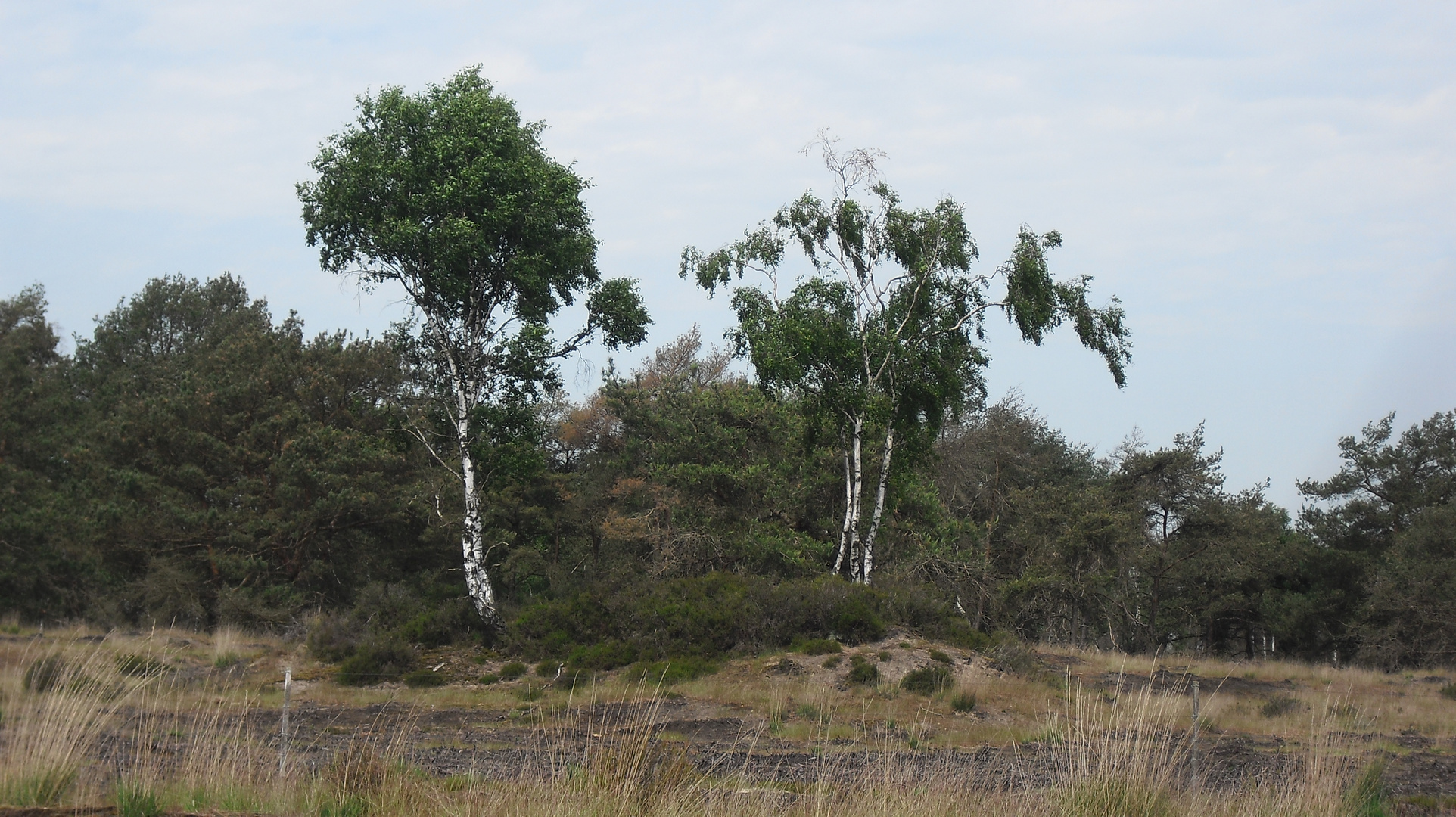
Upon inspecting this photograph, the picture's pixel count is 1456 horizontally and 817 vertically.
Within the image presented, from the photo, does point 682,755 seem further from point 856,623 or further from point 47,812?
point 856,623

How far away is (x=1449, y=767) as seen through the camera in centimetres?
1216

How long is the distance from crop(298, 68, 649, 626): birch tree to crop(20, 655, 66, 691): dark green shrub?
31.2 ft

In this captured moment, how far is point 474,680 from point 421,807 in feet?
47.3

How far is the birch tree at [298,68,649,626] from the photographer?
74.7 feet

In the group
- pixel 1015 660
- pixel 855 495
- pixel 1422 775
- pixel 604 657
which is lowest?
pixel 604 657

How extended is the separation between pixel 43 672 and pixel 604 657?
9.70 metres

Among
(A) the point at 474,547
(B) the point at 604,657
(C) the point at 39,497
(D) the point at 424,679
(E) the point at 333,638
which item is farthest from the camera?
(C) the point at 39,497

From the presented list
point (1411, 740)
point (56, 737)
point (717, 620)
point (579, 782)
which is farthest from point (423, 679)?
point (1411, 740)

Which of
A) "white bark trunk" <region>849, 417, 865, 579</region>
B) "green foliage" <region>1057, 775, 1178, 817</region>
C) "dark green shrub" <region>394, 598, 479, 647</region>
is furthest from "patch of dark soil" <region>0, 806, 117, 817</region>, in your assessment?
"white bark trunk" <region>849, 417, 865, 579</region>

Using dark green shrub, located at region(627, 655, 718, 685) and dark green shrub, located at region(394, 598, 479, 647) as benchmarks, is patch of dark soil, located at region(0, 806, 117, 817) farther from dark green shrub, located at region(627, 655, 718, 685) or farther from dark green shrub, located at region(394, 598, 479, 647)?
dark green shrub, located at region(394, 598, 479, 647)

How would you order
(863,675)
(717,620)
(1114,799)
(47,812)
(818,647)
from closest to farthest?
(47,812) < (1114,799) < (863,675) < (818,647) < (717,620)

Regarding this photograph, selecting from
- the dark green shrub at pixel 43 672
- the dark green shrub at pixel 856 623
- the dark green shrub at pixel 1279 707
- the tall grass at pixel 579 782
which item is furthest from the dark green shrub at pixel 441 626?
the dark green shrub at pixel 1279 707

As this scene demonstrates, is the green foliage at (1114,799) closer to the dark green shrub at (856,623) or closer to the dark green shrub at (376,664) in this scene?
the dark green shrub at (856,623)

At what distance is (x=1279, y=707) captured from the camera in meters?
18.3
